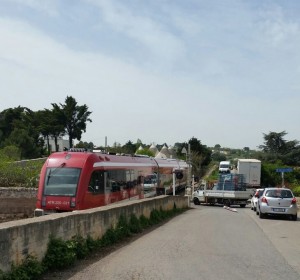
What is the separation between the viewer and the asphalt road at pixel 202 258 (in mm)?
8602

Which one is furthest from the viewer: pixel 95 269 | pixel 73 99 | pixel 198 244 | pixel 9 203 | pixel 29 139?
pixel 73 99

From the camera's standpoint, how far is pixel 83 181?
19891mm

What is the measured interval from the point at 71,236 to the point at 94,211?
1.85 meters

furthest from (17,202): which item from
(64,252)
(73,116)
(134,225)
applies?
(73,116)

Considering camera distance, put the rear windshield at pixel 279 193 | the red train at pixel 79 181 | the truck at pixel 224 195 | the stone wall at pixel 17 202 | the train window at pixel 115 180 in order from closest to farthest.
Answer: the red train at pixel 79 181 < the train window at pixel 115 180 < the rear windshield at pixel 279 193 < the stone wall at pixel 17 202 < the truck at pixel 224 195

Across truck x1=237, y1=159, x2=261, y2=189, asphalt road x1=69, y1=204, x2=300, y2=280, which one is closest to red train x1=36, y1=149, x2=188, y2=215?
asphalt road x1=69, y1=204, x2=300, y2=280

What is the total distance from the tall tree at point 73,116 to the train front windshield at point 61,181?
210 feet

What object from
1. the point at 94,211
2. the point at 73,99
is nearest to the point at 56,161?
the point at 94,211

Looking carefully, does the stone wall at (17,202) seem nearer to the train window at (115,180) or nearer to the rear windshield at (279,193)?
the train window at (115,180)

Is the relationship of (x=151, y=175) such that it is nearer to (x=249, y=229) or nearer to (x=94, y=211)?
(x=249, y=229)

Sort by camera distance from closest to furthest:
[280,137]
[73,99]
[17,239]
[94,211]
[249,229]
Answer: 1. [17,239]
2. [94,211]
3. [249,229]
4. [73,99]
5. [280,137]

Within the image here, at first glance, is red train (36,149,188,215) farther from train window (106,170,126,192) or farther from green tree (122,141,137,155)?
green tree (122,141,137,155)

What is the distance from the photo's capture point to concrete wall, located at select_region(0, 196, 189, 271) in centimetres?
718

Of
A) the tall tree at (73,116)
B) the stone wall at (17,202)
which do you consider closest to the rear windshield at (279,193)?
the stone wall at (17,202)
